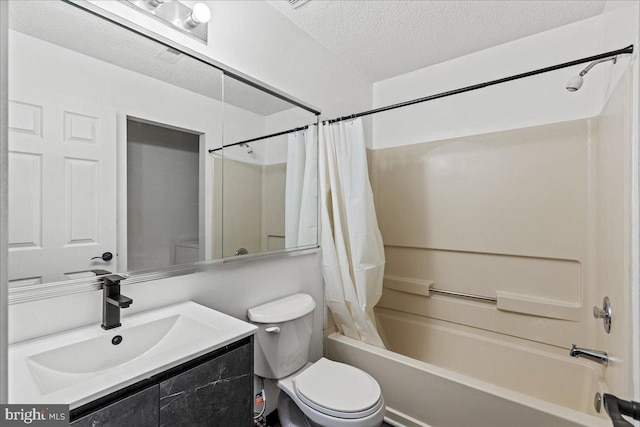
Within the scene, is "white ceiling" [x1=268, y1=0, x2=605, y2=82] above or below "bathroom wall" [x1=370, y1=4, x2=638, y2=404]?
above

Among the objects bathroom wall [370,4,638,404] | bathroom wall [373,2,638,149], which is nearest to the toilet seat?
bathroom wall [370,4,638,404]

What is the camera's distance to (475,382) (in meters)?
1.46

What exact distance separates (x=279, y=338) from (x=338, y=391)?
0.38 metres

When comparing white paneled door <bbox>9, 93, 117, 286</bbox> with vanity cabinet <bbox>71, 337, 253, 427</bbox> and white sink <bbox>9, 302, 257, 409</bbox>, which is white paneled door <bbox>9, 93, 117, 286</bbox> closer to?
white sink <bbox>9, 302, 257, 409</bbox>

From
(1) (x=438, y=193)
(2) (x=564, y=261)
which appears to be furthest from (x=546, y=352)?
(1) (x=438, y=193)

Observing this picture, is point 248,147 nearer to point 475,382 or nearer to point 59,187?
point 59,187

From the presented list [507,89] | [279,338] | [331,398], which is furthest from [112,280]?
[507,89]

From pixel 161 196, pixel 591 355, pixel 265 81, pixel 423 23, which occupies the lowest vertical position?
pixel 591 355

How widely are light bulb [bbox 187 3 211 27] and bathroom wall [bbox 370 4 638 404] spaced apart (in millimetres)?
1720

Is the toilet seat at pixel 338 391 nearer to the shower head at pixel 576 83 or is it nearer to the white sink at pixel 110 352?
the white sink at pixel 110 352

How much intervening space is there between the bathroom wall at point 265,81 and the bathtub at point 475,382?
1.65ft

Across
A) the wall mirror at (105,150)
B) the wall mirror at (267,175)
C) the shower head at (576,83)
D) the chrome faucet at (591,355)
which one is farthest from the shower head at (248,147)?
the chrome faucet at (591,355)

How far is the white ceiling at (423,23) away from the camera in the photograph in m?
1.68

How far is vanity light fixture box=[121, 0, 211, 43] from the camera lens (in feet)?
3.77
